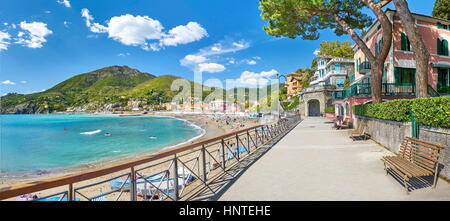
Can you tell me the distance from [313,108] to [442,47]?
22411 mm

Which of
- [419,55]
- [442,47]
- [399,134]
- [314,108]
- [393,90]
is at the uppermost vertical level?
[442,47]

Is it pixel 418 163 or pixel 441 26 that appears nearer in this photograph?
pixel 418 163

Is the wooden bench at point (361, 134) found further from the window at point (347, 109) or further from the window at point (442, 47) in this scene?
the window at point (442, 47)

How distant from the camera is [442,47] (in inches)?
623

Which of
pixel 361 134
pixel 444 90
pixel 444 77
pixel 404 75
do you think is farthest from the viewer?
pixel 444 77

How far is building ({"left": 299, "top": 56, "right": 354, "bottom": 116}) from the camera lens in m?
33.8

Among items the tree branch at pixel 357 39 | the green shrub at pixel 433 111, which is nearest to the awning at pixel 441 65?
the tree branch at pixel 357 39

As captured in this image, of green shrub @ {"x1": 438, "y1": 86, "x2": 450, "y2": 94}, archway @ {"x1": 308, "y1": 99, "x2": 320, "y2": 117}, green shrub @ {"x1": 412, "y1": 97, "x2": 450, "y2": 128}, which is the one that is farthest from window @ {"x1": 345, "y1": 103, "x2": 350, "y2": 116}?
archway @ {"x1": 308, "y1": 99, "x2": 320, "y2": 117}

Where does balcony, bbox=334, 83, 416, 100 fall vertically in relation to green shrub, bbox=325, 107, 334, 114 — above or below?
above

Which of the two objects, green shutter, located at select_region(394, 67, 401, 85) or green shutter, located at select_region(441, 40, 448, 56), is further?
green shutter, located at select_region(441, 40, 448, 56)

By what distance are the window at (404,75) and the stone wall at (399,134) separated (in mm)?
6225

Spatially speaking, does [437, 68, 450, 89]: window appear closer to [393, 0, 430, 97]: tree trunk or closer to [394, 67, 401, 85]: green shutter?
[394, 67, 401, 85]: green shutter

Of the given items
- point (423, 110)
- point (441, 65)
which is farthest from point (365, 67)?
point (423, 110)

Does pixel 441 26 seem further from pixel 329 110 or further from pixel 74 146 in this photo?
pixel 74 146
